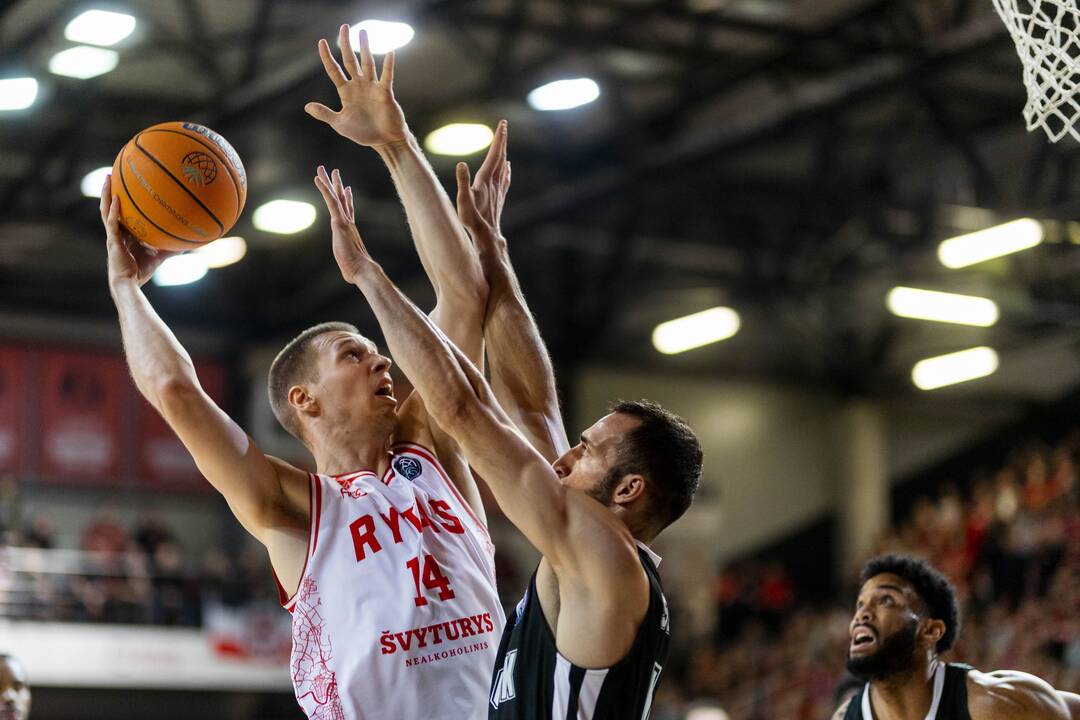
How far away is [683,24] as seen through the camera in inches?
628

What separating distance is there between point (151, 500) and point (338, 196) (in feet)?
56.8

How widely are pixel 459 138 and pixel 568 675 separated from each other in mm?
10927

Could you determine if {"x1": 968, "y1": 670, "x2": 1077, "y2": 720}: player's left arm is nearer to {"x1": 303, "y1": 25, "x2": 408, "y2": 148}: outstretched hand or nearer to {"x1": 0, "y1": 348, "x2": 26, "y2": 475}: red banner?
{"x1": 303, "y1": 25, "x2": 408, "y2": 148}: outstretched hand

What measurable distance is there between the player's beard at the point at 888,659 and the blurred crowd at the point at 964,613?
801 centimetres

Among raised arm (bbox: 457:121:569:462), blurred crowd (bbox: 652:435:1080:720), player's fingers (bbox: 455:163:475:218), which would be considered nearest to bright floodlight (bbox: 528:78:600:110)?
blurred crowd (bbox: 652:435:1080:720)

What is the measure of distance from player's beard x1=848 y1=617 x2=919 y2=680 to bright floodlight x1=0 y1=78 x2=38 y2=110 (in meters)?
9.75

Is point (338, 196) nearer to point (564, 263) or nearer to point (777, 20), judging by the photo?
point (777, 20)

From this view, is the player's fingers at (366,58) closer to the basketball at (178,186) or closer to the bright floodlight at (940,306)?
the basketball at (178,186)

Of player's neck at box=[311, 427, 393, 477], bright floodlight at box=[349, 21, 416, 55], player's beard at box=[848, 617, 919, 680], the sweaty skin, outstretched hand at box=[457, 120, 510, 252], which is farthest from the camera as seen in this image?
bright floodlight at box=[349, 21, 416, 55]

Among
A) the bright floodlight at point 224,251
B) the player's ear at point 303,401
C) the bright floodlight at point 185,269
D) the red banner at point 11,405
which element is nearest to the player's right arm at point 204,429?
the player's ear at point 303,401

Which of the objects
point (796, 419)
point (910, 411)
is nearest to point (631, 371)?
point (796, 419)

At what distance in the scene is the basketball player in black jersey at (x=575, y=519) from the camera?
357cm

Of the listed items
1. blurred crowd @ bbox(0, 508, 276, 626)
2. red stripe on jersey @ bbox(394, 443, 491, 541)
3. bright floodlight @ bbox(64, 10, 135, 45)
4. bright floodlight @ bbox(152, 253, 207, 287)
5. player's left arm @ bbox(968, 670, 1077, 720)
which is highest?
bright floodlight @ bbox(64, 10, 135, 45)

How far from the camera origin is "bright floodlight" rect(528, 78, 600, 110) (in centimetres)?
1271
